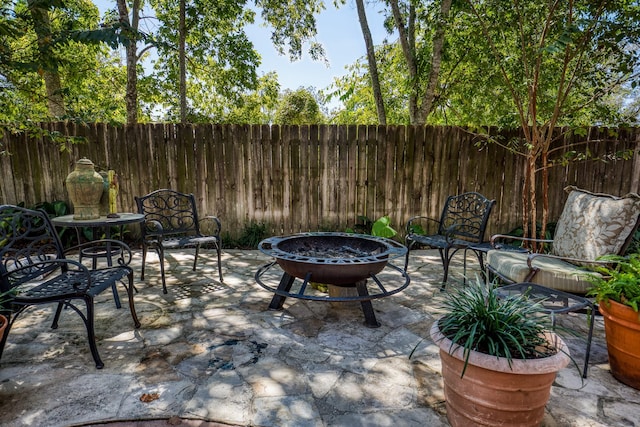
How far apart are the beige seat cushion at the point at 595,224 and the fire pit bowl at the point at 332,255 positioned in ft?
3.90

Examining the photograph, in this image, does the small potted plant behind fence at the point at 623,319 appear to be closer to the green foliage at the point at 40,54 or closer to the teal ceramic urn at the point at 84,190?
the teal ceramic urn at the point at 84,190

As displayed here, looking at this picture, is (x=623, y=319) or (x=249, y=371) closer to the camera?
(x=623, y=319)

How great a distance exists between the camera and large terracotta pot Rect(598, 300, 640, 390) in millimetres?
1690

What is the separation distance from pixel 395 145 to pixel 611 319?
3572mm

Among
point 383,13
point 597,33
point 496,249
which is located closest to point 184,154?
point 496,249

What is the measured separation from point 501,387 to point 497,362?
0.35ft

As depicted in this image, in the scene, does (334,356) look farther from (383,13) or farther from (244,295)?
(383,13)

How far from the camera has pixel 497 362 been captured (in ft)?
4.18

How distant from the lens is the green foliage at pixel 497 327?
4.42 feet

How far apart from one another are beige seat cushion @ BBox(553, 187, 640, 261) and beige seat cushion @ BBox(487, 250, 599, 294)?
0.48 ft

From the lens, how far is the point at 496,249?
2877 millimetres

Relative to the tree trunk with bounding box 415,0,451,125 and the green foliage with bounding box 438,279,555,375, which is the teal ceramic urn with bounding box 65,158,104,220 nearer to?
the green foliage with bounding box 438,279,555,375

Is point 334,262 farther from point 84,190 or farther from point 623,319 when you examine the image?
point 84,190

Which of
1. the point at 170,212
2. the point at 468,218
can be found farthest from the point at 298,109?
the point at 468,218
